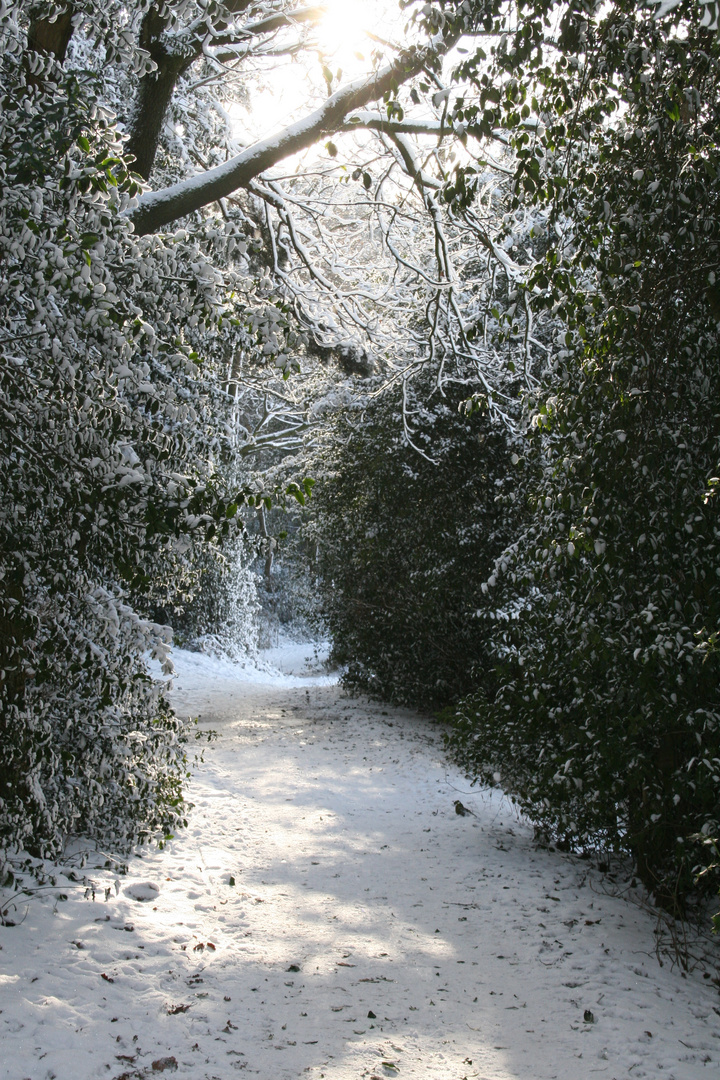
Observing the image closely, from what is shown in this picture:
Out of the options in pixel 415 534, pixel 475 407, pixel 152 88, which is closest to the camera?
pixel 475 407

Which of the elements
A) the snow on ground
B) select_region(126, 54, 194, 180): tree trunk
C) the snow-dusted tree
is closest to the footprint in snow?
the snow on ground

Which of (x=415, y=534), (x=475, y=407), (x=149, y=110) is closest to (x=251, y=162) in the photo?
(x=149, y=110)

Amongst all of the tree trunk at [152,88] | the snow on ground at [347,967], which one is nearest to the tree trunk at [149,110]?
the tree trunk at [152,88]

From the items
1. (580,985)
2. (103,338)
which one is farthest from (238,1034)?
(103,338)

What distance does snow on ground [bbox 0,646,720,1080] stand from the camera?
3010mm

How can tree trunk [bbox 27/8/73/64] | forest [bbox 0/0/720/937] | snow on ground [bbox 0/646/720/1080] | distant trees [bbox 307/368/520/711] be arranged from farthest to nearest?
distant trees [bbox 307/368/520/711], tree trunk [bbox 27/8/73/64], forest [bbox 0/0/720/937], snow on ground [bbox 0/646/720/1080]

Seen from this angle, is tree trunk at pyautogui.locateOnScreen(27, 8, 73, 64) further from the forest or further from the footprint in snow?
the footprint in snow

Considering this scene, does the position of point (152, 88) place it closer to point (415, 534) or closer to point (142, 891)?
point (142, 891)

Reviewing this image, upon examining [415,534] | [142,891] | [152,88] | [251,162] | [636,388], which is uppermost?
[152,88]

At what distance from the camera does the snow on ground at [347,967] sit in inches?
118

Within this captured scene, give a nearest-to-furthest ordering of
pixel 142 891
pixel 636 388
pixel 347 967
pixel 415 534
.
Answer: pixel 636 388, pixel 347 967, pixel 142 891, pixel 415 534

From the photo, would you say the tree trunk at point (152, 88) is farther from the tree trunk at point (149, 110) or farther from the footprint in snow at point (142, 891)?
the footprint in snow at point (142, 891)

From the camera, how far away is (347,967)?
392 centimetres

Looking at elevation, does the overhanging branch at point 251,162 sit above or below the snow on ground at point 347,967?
above
